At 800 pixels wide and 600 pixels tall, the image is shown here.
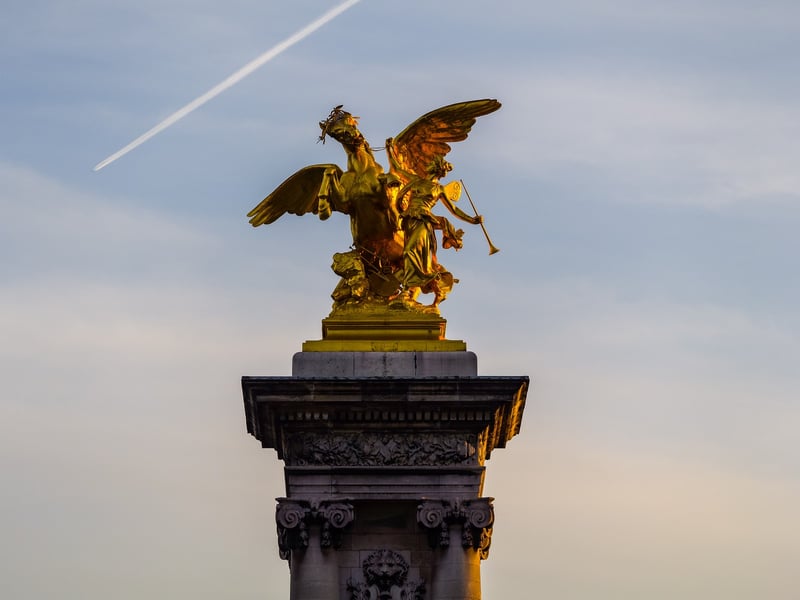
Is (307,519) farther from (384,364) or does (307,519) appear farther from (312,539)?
(384,364)

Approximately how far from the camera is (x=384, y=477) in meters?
42.2

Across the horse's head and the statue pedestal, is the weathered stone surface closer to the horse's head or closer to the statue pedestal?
the statue pedestal

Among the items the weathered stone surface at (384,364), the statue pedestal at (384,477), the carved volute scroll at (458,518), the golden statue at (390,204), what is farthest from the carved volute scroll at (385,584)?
the golden statue at (390,204)

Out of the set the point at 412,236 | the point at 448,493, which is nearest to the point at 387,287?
the point at 412,236

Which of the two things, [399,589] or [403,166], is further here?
[403,166]

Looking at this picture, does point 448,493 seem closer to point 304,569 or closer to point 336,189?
point 304,569

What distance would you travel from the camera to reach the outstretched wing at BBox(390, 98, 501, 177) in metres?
45.1

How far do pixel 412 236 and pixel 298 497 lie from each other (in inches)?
213

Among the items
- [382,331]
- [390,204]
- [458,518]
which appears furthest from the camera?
[390,204]

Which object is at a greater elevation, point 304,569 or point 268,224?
point 268,224

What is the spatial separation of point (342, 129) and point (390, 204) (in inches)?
65.4

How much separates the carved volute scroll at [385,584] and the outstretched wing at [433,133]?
7646 millimetres

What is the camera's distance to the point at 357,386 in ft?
138

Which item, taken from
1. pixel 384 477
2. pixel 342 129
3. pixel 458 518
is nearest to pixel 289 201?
pixel 342 129
